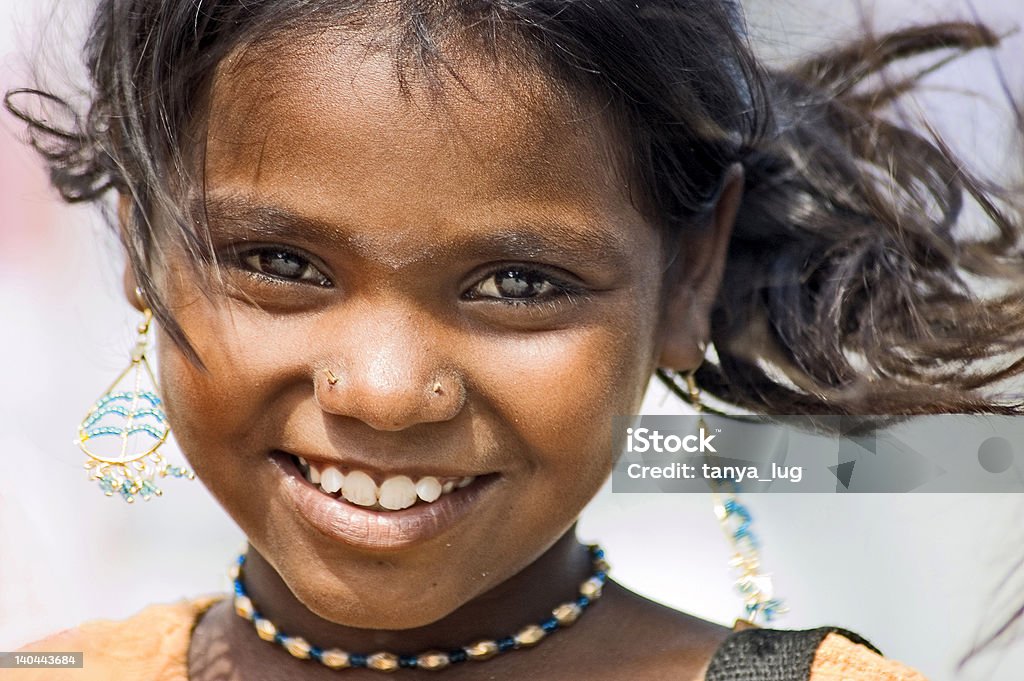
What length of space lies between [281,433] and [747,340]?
56cm

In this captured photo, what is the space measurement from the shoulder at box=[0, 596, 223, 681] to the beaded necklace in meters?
0.09

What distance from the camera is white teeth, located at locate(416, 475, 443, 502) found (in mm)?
1125

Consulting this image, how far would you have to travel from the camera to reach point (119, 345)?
1.86 metres

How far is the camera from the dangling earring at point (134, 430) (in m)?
1.25

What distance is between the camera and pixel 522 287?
1.14 metres

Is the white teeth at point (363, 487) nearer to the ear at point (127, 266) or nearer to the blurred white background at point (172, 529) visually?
the ear at point (127, 266)

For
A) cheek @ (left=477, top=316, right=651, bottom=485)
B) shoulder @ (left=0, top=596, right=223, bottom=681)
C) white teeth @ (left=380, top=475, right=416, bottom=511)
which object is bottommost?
shoulder @ (left=0, top=596, right=223, bottom=681)

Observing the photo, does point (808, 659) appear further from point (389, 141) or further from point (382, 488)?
point (389, 141)

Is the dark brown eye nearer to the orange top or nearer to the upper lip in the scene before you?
the upper lip

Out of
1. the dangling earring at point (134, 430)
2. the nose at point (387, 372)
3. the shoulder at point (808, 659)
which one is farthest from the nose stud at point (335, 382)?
the shoulder at point (808, 659)

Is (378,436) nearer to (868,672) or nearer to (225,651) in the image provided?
(225,651)

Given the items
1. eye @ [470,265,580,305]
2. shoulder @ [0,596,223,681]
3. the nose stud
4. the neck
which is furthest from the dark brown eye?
shoulder @ [0,596,223,681]

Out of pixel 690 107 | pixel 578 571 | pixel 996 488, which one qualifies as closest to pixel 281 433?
pixel 578 571

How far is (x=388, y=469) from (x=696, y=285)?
0.39 meters
